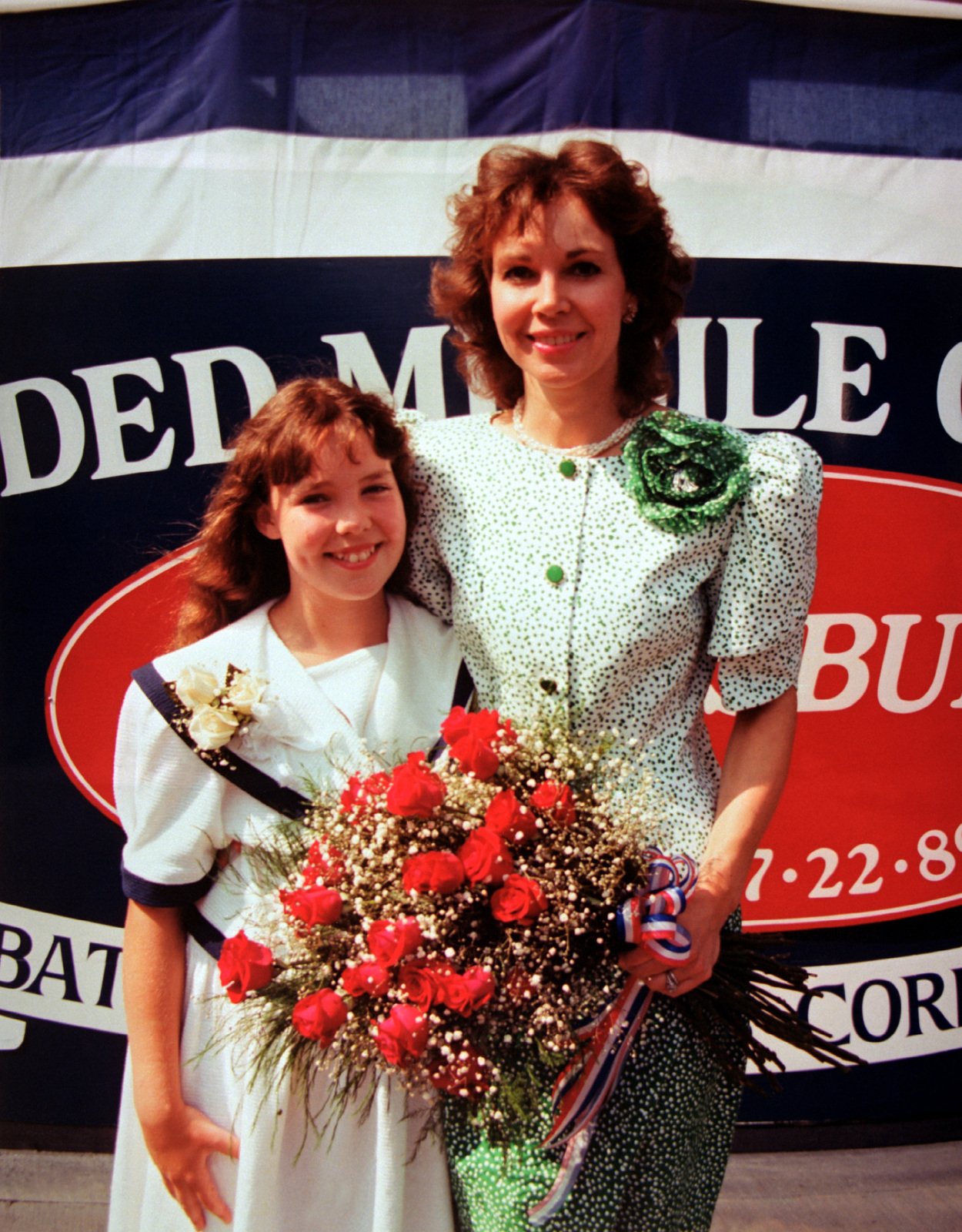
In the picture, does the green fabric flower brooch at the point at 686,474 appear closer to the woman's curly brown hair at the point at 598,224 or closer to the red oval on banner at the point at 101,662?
the woman's curly brown hair at the point at 598,224

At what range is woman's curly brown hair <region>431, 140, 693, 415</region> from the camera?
1.69 m

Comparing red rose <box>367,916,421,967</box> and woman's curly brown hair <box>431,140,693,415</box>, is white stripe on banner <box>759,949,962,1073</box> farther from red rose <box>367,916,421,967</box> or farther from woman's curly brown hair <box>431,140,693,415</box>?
red rose <box>367,916,421,967</box>

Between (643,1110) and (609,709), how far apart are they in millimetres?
545

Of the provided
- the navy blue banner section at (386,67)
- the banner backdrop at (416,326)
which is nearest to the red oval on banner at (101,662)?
the banner backdrop at (416,326)

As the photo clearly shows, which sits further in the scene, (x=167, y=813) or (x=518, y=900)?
(x=167, y=813)

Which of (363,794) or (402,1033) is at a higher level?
(363,794)

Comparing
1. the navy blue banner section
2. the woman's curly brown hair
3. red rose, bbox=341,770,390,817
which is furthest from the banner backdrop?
red rose, bbox=341,770,390,817

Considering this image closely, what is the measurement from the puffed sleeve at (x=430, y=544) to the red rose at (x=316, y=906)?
58 centimetres

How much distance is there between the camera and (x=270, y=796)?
1.65 metres

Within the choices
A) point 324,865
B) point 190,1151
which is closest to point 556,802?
point 324,865

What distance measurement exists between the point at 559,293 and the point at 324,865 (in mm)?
860

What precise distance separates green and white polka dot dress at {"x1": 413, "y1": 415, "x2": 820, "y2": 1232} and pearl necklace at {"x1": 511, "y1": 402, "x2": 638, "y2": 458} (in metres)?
0.01

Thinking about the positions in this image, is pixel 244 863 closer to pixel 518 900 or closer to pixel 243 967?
pixel 243 967

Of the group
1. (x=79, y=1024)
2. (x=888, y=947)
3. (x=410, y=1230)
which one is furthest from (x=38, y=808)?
(x=888, y=947)
